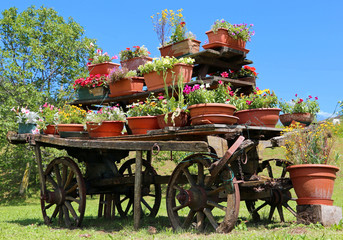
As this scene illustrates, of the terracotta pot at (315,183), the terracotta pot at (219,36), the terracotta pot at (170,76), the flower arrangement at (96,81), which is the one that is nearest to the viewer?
the terracotta pot at (315,183)

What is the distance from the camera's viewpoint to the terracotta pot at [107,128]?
8.28 metres

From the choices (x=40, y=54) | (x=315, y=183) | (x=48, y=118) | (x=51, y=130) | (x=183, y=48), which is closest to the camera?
(x=315, y=183)

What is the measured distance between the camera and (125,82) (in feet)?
29.6

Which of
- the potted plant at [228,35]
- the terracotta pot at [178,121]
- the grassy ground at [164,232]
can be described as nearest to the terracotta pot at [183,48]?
the potted plant at [228,35]

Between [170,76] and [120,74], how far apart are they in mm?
1678

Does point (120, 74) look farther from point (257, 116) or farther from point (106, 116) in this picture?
point (257, 116)

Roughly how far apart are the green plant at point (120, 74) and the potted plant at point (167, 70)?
87cm

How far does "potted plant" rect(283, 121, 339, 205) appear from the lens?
6410mm

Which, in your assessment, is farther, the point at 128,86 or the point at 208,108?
the point at 128,86

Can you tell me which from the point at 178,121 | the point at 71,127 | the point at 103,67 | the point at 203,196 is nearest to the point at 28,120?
the point at 71,127

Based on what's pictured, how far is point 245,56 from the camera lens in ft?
28.6

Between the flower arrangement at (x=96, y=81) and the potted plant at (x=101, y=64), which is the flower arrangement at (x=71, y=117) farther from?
the potted plant at (x=101, y=64)

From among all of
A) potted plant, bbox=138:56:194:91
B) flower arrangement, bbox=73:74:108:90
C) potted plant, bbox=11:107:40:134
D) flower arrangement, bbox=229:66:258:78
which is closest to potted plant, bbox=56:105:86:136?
potted plant, bbox=11:107:40:134

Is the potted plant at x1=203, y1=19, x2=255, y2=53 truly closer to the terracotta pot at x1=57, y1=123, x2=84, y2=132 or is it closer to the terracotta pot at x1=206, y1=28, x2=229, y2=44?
the terracotta pot at x1=206, y1=28, x2=229, y2=44
